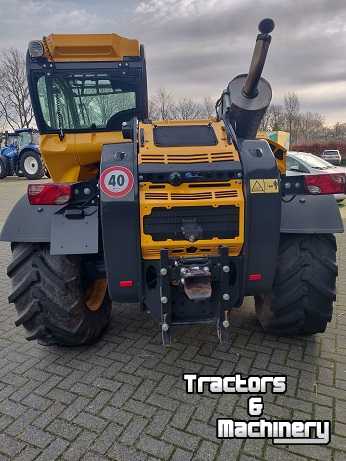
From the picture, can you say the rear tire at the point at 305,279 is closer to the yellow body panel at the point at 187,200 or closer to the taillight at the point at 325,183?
the taillight at the point at 325,183

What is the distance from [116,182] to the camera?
8.39 feet

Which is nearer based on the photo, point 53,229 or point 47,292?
point 53,229

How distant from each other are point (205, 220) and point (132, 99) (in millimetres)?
1841

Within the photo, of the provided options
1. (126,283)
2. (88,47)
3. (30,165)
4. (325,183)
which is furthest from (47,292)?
(30,165)

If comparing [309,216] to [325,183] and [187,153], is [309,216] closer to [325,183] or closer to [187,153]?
[325,183]

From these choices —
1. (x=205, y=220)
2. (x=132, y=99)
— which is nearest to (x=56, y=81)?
(x=132, y=99)

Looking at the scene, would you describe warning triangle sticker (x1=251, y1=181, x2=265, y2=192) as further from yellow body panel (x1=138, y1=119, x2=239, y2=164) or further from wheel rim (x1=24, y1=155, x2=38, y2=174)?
wheel rim (x1=24, y1=155, x2=38, y2=174)

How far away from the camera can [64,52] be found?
11.3 feet

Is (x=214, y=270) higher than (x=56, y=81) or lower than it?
lower

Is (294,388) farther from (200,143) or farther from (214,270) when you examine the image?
(200,143)

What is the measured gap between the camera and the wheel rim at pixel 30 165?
19658 mm

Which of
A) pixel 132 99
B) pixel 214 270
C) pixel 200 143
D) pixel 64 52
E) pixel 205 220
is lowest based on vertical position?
pixel 214 270

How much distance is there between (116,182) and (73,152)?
1189mm

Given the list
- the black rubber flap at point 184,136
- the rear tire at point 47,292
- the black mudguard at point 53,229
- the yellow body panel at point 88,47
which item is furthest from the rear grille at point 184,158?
the yellow body panel at point 88,47
